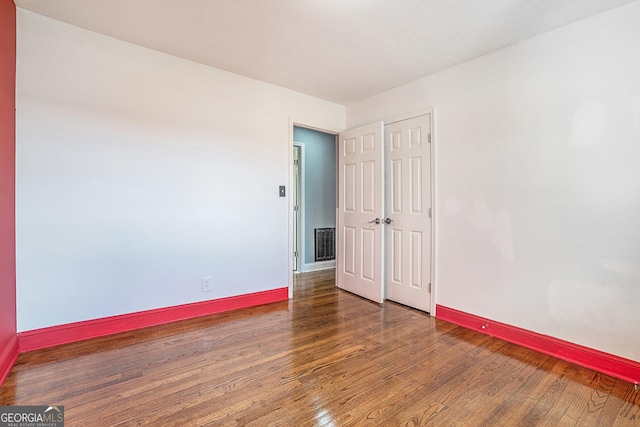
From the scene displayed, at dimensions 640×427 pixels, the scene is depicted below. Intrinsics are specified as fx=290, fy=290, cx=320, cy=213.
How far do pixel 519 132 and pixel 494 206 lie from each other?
1.99 ft

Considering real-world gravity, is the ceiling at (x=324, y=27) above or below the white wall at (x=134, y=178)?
above

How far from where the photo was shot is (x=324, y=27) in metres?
2.12

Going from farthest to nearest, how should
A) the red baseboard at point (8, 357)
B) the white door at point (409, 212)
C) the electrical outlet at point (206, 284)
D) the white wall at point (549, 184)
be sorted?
the white door at point (409, 212)
the electrical outlet at point (206, 284)
the white wall at point (549, 184)
the red baseboard at point (8, 357)

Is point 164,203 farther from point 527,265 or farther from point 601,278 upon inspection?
point 601,278

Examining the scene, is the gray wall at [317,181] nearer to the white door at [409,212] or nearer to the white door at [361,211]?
the white door at [361,211]

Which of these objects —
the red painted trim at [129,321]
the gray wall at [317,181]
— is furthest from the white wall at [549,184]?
the gray wall at [317,181]

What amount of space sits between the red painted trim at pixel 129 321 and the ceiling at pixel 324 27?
7.42 feet

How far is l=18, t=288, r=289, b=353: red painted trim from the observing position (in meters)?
2.09

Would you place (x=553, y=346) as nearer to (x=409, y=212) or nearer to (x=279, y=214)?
(x=409, y=212)

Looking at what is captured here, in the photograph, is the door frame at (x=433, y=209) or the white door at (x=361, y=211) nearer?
the door frame at (x=433, y=209)

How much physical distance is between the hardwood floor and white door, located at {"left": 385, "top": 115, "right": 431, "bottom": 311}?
589mm

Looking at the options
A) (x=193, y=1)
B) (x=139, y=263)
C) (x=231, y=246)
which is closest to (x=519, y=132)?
(x=193, y=1)

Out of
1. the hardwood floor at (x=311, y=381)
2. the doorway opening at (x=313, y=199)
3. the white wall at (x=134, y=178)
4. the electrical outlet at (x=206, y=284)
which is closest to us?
the hardwood floor at (x=311, y=381)

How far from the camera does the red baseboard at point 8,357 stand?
1.72 meters
